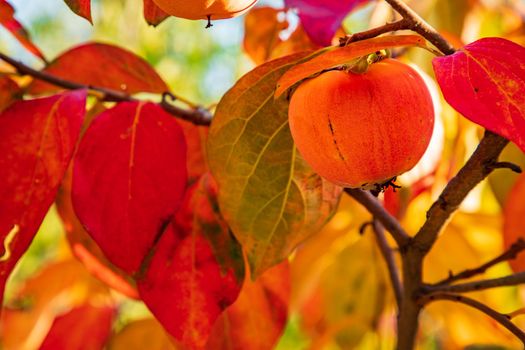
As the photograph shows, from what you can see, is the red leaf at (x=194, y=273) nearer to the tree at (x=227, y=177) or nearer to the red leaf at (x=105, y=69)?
the tree at (x=227, y=177)

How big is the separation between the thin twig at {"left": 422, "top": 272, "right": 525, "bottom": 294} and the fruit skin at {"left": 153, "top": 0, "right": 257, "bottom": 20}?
0.27 metres

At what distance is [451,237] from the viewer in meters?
0.79

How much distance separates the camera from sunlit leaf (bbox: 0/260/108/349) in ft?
3.36

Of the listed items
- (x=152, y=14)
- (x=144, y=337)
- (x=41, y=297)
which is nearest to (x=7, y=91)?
(x=152, y=14)

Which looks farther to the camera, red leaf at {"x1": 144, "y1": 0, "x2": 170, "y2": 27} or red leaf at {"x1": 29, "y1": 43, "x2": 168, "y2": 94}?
red leaf at {"x1": 29, "y1": 43, "x2": 168, "y2": 94}

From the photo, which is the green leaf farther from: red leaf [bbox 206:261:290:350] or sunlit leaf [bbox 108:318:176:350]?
sunlit leaf [bbox 108:318:176:350]

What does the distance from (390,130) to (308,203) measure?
143mm

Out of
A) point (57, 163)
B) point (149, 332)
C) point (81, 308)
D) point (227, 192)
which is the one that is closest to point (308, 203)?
point (227, 192)

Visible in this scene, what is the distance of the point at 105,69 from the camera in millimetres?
634

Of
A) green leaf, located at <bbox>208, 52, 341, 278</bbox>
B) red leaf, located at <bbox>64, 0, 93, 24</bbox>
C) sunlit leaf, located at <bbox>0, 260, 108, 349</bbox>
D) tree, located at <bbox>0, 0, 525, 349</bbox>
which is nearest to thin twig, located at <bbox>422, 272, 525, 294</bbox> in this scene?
tree, located at <bbox>0, 0, 525, 349</bbox>

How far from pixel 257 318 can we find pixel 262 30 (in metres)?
0.30

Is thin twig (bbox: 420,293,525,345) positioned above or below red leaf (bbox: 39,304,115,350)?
above

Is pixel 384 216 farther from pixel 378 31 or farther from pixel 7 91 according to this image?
pixel 7 91

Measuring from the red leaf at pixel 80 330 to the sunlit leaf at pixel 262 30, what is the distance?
0.35 metres
